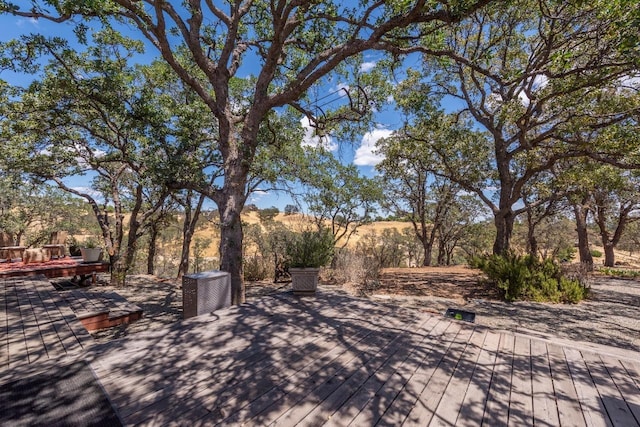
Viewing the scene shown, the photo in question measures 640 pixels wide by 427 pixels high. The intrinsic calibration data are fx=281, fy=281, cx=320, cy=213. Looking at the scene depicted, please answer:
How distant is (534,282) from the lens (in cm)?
681

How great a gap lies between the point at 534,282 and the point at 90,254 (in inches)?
470

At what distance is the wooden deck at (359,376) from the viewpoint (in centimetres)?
195

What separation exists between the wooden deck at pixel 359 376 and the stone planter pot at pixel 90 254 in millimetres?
6466

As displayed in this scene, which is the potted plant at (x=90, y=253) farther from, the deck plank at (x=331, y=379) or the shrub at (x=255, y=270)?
the deck plank at (x=331, y=379)

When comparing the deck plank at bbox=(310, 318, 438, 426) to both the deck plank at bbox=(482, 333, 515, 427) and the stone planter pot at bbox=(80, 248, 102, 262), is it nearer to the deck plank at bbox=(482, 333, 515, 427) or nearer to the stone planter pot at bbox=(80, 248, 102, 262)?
the deck plank at bbox=(482, 333, 515, 427)

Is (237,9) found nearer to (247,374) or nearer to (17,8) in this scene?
(17,8)

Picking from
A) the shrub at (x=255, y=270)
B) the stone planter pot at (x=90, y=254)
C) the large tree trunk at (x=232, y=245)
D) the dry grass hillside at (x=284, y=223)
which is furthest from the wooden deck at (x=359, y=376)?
the dry grass hillside at (x=284, y=223)

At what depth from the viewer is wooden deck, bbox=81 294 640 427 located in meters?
1.95

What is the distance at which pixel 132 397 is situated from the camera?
2072mm

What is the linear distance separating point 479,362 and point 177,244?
26.3 m

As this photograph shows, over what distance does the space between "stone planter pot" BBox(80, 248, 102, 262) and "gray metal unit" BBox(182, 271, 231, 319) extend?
5.87 metres

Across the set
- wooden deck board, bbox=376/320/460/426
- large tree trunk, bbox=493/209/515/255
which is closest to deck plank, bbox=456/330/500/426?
wooden deck board, bbox=376/320/460/426

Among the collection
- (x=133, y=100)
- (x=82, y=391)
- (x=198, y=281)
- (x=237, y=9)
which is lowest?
(x=82, y=391)

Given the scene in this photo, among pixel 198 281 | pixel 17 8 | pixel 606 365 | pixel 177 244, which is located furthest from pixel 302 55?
pixel 177 244
